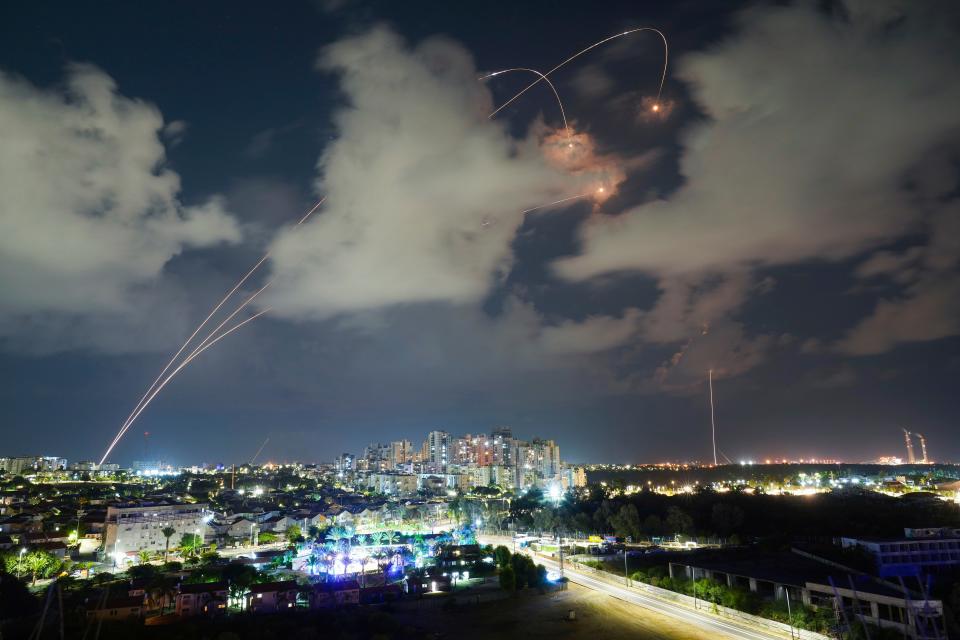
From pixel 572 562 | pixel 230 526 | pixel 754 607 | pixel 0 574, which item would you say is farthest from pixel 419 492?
pixel 754 607

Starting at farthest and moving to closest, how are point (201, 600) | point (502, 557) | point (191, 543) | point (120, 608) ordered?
1. point (191, 543)
2. point (502, 557)
3. point (201, 600)
4. point (120, 608)

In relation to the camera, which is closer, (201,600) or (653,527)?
(201,600)

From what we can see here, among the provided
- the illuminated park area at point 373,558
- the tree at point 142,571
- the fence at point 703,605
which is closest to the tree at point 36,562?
the tree at point 142,571

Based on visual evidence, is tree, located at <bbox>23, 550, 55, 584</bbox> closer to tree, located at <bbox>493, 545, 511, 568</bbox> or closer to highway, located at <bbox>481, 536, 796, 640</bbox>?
tree, located at <bbox>493, 545, 511, 568</bbox>

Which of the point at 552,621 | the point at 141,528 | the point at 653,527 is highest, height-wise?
the point at 141,528

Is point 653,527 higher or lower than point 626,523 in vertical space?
lower

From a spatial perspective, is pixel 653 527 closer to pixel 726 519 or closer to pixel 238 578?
pixel 726 519

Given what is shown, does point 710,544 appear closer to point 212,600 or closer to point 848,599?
point 848,599

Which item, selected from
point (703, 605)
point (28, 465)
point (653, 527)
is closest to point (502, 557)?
point (703, 605)
